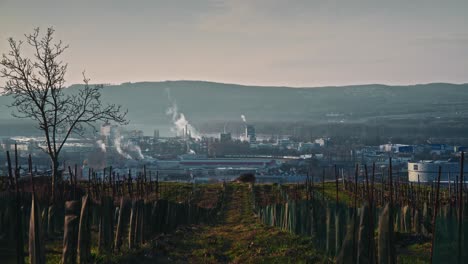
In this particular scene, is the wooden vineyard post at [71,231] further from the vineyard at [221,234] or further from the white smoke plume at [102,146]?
the white smoke plume at [102,146]

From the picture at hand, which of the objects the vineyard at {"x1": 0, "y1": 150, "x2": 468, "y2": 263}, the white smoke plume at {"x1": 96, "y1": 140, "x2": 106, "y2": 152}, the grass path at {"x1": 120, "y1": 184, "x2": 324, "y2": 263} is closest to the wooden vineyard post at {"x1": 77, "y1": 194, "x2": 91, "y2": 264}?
the vineyard at {"x1": 0, "y1": 150, "x2": 468, "y2": 263}

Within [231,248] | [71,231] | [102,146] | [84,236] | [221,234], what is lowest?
[221,234]

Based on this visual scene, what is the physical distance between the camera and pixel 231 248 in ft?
56.7

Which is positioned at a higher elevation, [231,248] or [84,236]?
[84,236]

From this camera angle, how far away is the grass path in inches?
564

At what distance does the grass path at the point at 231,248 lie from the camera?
14328mm

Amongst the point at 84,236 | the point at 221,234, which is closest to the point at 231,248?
the point at 221,234

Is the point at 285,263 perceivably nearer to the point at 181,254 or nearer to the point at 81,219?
the point at 181,254

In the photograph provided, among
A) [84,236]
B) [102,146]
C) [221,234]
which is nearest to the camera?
[84,236]

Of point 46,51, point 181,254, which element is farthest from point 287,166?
point 181,254

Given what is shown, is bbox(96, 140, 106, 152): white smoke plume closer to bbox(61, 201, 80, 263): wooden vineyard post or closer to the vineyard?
the vineyard

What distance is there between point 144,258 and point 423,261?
18.9 ft

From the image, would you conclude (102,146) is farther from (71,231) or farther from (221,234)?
(71,231)

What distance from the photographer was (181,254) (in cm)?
1538
